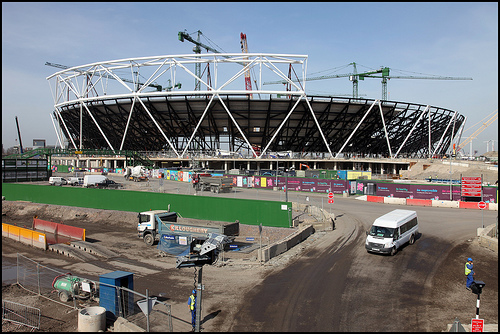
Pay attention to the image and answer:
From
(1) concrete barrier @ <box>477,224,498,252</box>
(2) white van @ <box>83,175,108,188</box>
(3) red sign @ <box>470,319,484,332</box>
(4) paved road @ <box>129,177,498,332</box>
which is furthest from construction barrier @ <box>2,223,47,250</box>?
(1) concrete barrier @ <box>477,224,498,252</box>

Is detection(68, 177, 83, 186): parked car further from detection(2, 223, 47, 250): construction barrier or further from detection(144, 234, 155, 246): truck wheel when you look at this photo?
detection(144, 234, 155, 246): truck wheel

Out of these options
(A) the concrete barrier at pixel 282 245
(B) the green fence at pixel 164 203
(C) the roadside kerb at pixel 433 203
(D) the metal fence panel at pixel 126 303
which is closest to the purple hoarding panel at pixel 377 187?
(C) the roadside kerb at pixel 433 203

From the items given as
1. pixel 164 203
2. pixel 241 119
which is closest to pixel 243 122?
pixel 241 119

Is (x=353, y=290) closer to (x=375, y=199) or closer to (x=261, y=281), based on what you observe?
(x=261, y=281)

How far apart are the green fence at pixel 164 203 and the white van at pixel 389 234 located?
7.42 meters

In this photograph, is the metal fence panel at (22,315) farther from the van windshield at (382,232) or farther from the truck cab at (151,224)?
the van windshield at (382,232)

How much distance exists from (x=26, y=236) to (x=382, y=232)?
22695 millimetres

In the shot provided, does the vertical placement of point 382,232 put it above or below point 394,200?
above

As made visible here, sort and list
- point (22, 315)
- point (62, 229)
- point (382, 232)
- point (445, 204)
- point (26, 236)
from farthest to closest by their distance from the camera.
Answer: point (445, 204), point (62, 229), point (26, 236), point (382, 232), point (22, 315)

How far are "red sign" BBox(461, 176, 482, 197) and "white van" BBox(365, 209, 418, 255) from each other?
660 inches

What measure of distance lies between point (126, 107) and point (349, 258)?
58.2m

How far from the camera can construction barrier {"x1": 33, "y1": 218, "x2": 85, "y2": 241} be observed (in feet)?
77.2

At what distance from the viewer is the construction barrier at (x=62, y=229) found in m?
23.5

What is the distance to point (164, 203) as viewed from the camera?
2931 centimetres
